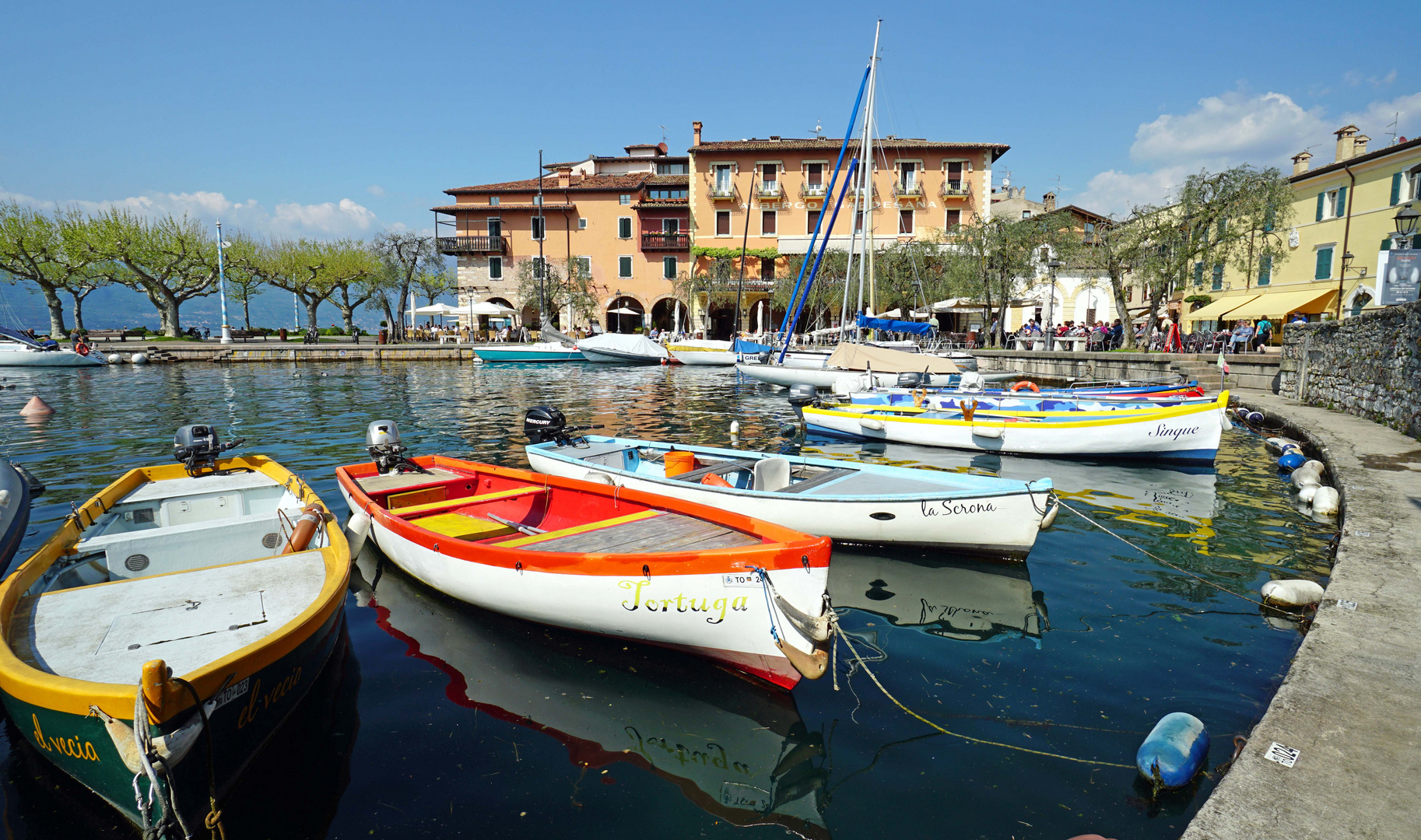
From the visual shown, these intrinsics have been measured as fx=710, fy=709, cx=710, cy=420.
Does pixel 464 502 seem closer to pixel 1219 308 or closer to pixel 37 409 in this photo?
pixel 37 409

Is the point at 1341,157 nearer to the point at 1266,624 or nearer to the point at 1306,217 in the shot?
the point at 1306,217

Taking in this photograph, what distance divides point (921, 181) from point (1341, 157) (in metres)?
21.6

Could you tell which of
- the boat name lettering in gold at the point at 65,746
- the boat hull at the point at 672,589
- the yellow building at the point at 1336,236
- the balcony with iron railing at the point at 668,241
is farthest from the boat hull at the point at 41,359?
the yellow building at the point at 1336,236

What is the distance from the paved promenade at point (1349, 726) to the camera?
286 cm

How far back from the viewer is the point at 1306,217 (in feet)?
107

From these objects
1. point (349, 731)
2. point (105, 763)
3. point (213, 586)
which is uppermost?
point (213, 586)

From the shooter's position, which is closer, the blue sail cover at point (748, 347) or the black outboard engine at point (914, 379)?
the black outboard engine at point (914, 379)

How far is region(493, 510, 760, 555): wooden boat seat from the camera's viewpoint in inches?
201

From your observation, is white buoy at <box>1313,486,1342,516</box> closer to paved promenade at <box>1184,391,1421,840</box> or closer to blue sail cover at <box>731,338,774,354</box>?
paved promenade at <box>1184,391,1421,840</box>

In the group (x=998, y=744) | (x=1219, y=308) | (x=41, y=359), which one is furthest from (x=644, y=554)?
(x=41, y=359)

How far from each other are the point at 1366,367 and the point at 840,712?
49.6ft

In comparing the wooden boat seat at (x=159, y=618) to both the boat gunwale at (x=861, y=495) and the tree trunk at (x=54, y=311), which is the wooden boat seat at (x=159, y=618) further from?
the tree trunk at (x=54, y=311)

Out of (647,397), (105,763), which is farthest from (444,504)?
(647,397)

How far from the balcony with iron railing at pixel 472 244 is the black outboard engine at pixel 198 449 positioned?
44752 millimetres
